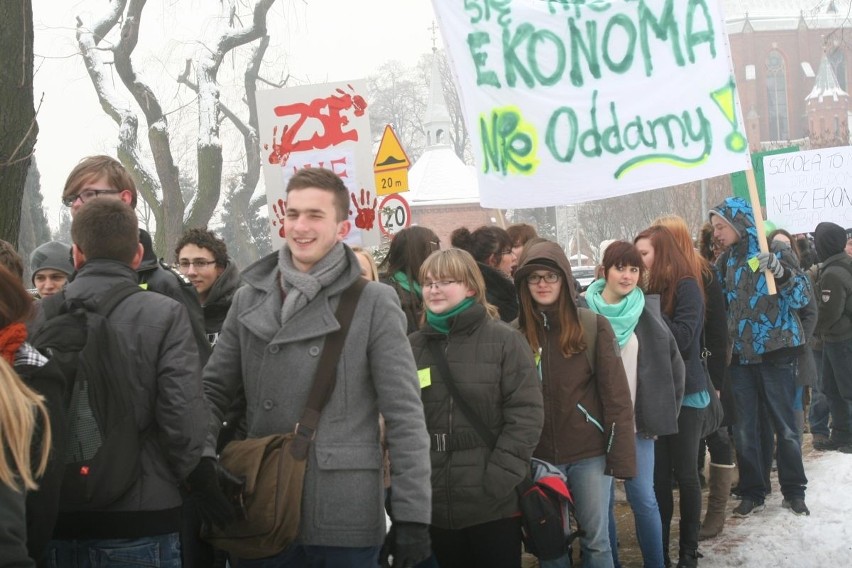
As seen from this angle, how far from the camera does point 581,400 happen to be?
17.2 ft

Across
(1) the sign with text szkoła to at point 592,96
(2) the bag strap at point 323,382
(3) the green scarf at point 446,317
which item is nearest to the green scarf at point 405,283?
Answer: (1) the sign with text szkoła to at point 592,96

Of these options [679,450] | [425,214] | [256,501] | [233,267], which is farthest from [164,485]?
[425,214]

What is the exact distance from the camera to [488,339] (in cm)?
463

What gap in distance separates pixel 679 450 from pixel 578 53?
2.60m

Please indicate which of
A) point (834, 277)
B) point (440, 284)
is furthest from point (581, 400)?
point (834, 277)

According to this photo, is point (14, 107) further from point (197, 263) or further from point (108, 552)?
point (108, 552)

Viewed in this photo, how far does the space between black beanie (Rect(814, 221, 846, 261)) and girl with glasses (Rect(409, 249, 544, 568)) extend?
613 cm

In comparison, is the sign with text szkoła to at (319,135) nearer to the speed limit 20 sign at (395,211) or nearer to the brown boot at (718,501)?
the speed limit 20 sign at (395,211)

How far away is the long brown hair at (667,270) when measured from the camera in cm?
640

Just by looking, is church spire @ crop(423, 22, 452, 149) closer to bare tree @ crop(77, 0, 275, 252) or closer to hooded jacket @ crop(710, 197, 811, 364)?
bare tree @ crop(77, 0, 275, 252)

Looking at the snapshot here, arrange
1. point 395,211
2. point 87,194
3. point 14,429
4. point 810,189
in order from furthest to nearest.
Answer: point 810,189 → point 395,211 → point 87,194 → point 14,429

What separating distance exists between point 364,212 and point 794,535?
3.74m

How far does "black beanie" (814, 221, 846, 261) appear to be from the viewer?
32.0 feet

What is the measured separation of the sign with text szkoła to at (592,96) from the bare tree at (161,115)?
41.9 feet
